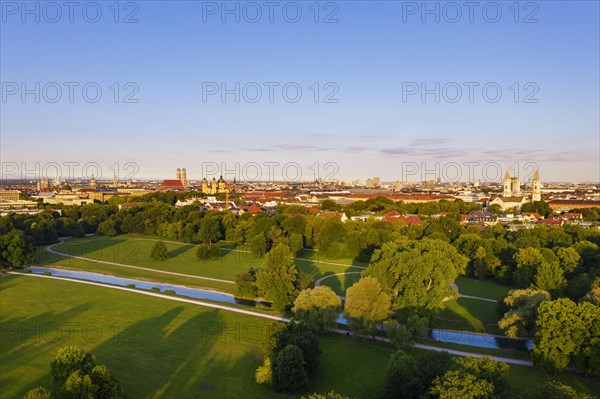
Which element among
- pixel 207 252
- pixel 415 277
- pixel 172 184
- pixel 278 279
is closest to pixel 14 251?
pixel 207 252

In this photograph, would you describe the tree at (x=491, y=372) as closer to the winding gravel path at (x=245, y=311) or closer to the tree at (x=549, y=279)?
the winding gravel path at (x=245, y=311)

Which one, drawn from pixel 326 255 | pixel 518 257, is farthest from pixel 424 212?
pixel 518 257

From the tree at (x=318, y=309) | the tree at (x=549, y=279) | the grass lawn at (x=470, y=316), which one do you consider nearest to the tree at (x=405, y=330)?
the tree at (x=318, y=309)

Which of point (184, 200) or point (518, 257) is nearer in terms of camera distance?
point (518, 257)

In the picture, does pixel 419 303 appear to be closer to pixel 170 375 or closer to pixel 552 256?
pixel 170 375

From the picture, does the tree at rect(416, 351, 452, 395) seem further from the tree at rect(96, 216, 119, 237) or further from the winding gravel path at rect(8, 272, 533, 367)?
the tree at rect(96, 216, 119, 237)
